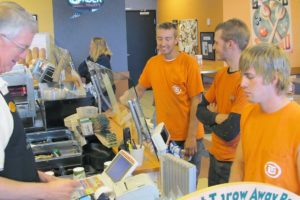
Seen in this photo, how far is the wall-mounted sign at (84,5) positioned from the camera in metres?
6.91

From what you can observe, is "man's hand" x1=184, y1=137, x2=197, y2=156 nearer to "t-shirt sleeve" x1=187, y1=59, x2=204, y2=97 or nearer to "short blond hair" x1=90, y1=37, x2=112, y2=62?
"t-shirt sleeve" x1=187, y1=59, x2=204, y2=97

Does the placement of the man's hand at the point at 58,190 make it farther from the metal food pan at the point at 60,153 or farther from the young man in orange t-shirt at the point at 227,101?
the young man in orange t-shirt at the point at 227,101

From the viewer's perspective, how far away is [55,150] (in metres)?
2.64

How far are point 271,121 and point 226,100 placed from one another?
29.8 inches

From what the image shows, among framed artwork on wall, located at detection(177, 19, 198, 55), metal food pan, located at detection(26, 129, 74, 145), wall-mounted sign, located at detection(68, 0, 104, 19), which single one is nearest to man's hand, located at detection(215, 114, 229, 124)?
metal food pan, located at detection(26, 129, 74, 145)

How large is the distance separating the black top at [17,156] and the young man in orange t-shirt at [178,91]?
145cm

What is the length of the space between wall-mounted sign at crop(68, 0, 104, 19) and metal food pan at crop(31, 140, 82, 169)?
4.64 m

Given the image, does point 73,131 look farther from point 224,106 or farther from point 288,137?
point 288,137

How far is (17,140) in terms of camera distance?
1.47 metres

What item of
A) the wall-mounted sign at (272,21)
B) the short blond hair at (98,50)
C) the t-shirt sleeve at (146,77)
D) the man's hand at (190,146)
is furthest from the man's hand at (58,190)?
the wall-mounted sign at (272,21)

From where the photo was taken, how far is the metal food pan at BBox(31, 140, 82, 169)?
2.42 meters

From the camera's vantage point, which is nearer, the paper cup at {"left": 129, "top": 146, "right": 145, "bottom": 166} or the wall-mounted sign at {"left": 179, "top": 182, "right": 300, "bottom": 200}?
the wall-mounted sign at {"left": 179, "top": 182, "right": 300, "bottom": 200}

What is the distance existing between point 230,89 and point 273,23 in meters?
5.81

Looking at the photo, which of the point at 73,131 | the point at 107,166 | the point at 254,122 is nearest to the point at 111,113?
the point at 73,131
